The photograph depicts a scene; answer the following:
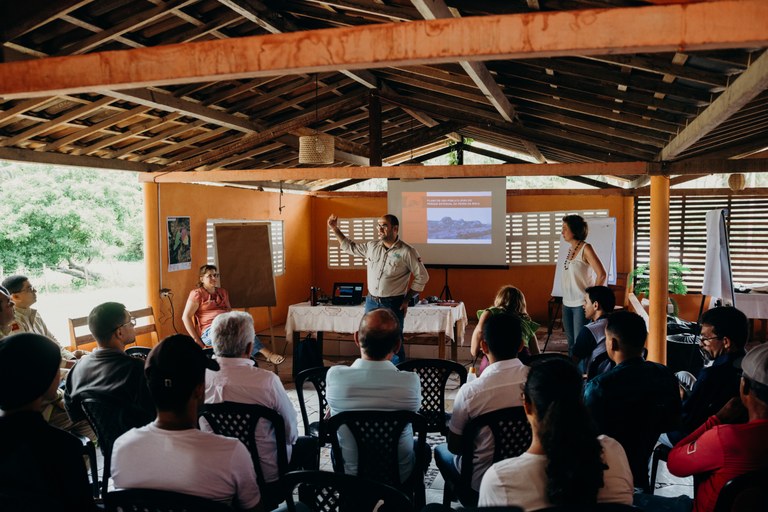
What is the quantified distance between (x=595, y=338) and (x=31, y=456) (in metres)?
3.04

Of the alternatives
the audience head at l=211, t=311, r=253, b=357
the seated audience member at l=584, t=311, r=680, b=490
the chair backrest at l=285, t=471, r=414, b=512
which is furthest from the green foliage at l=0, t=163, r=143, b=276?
the seated audience member at l=584, t=311, r=680, b=490

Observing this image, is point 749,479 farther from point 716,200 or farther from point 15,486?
point 716,200

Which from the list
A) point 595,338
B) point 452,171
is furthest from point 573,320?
point 452,171

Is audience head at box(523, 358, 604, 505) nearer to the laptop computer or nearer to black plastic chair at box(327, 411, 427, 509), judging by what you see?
black plastic chair at box(327, 411, 427, 509)

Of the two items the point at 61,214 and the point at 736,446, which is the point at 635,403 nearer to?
the point at 736,446

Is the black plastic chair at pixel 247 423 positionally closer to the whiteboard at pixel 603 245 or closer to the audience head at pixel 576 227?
the audience head at pixel 576 227

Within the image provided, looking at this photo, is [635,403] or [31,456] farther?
[635,403]

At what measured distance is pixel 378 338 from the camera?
2.73 m

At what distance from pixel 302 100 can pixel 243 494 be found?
557 cm

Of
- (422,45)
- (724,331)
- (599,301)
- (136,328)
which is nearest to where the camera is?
(422,45)

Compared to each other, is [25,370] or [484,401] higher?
[25,370]

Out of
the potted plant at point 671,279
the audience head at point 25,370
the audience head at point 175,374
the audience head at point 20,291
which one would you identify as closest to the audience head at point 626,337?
the audience head at point 175,374

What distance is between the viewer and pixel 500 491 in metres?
1.59

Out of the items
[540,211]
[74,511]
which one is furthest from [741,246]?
[74,511]
